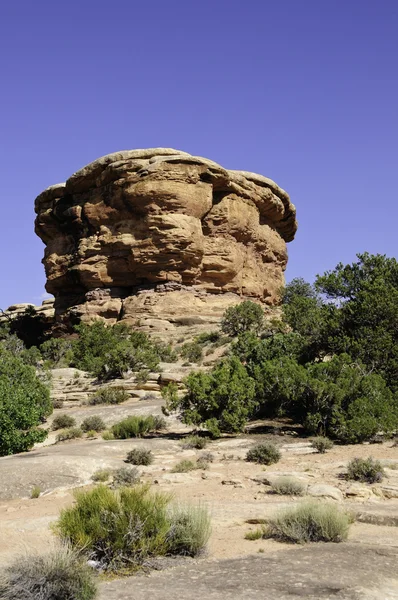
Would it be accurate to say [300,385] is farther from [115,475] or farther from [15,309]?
[15,309]

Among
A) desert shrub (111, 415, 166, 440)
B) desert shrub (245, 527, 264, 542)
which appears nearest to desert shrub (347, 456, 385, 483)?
desert shrub (245, 527, 264, 542)

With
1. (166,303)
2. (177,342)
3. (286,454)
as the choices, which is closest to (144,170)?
(166,303)

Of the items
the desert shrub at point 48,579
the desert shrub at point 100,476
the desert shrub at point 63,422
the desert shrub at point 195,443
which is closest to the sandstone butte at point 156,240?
the desert shrub at point 63,422

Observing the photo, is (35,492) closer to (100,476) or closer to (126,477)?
(100,476)

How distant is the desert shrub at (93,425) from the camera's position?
57.4 ft

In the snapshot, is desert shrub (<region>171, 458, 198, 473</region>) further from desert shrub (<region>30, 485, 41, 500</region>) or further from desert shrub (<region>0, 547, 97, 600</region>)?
desert shrub (<region>0, 547, 97, 600</region>)

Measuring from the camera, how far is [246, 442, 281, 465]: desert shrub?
1246 centimetres

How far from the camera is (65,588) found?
4.83 meters

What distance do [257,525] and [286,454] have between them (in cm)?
551

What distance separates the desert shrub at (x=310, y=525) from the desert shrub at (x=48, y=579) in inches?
118

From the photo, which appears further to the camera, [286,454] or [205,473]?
[286,454]

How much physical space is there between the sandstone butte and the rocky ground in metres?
24.5

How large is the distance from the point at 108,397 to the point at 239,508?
1397cm

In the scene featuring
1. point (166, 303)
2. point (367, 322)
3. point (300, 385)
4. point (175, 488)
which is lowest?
point (175, 488)
